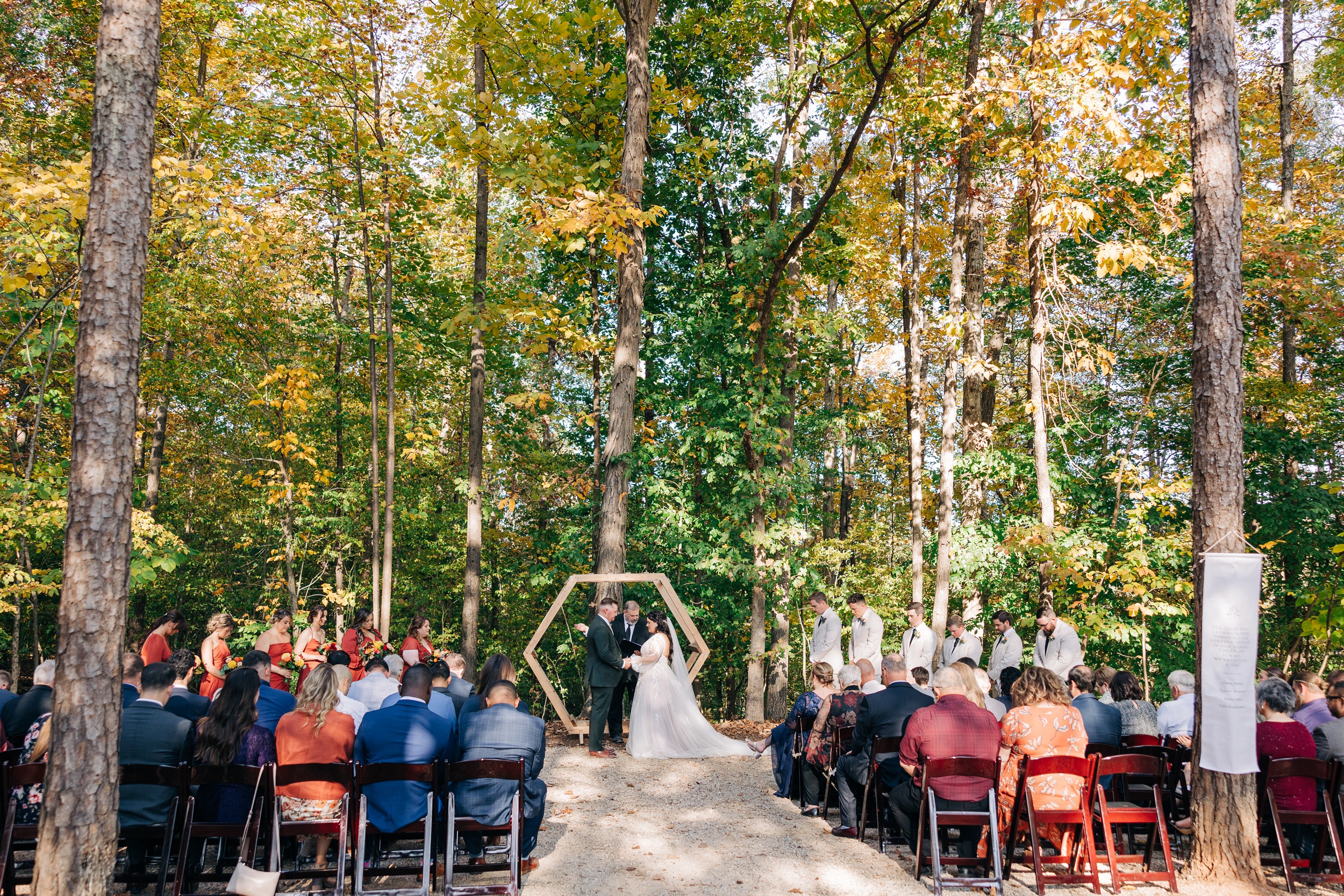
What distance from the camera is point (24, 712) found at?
5.55 metres

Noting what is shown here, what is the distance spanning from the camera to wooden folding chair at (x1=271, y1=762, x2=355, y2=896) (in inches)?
181

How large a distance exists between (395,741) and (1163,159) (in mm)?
10397

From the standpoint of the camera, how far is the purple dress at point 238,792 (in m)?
4.89

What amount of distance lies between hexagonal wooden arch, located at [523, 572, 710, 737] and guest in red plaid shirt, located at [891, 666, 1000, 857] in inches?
167

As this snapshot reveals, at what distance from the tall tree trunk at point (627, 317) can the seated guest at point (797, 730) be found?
10.4 feet

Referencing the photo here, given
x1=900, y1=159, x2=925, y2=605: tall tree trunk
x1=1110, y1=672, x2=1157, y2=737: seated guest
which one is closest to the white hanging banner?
x1=1110, y1=672, x2=1157, y2=737: seated guest

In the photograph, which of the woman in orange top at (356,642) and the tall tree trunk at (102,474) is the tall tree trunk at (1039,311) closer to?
the woman in orange top at (356,642)

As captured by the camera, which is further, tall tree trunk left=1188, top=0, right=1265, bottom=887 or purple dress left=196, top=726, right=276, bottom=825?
tall tree trunk left=1188, top=0, right=1265, bottom=887

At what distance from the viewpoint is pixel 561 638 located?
19266mm

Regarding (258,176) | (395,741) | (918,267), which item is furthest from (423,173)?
(395,741)

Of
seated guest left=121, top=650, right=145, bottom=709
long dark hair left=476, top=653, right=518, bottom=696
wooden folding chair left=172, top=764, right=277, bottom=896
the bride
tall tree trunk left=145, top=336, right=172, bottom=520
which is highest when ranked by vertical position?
tall tree trunk left=145, top=336, right=172, bottom=520

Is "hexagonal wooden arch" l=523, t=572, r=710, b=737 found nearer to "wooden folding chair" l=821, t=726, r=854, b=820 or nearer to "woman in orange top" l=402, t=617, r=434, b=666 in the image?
"woman in orange top" l=402, t=617, r=434, b=666

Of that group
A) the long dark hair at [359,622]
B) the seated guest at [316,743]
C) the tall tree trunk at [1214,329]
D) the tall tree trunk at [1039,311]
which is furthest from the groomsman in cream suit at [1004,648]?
the long dark hair at [359,622]

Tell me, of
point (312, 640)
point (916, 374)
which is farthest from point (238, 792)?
point (916, 374)
